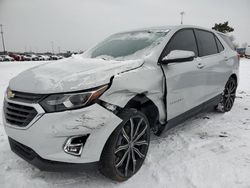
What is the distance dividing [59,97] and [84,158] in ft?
1.98

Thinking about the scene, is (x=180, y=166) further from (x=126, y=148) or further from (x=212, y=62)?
(x=212, y=62)

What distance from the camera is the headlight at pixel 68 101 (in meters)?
1.99

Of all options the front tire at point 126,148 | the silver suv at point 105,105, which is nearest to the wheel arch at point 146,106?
the silver suv at point 105,105

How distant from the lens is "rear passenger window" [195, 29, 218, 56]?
379cm

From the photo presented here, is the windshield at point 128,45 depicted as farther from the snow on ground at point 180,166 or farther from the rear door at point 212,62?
the snow on ground at point 180,166

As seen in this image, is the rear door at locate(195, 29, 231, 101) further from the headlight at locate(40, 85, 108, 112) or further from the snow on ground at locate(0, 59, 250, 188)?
the headlight at locate(40, 85, 108, 112)

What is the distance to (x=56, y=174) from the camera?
2.51m

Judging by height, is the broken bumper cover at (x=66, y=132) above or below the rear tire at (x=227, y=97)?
above

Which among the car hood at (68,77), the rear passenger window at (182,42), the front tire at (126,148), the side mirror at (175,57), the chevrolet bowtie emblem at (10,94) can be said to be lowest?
the front tire at (126,148)

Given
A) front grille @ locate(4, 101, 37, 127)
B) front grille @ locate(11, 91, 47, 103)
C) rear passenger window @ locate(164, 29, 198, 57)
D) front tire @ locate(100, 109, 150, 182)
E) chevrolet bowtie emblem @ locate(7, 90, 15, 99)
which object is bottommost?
front tire @ locate(100, 109, 150, 182)

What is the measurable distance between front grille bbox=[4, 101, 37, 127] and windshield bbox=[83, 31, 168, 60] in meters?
1.37

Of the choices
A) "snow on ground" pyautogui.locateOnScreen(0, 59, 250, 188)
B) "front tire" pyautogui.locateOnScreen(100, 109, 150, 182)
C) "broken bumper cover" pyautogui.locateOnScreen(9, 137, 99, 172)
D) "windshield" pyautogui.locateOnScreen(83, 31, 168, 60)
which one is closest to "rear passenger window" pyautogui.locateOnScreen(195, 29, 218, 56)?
"windshield" pyautogui.locateOnScreen(83, 31, 168, 60)

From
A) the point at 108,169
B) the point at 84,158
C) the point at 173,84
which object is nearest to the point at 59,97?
the point at 84,158

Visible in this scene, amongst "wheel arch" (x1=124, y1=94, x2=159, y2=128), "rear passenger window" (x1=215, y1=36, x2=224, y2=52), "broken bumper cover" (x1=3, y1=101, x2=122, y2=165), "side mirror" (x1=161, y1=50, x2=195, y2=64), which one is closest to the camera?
"broken bumper cover" (x1=3, y1=101, x2=122, y2=165)
